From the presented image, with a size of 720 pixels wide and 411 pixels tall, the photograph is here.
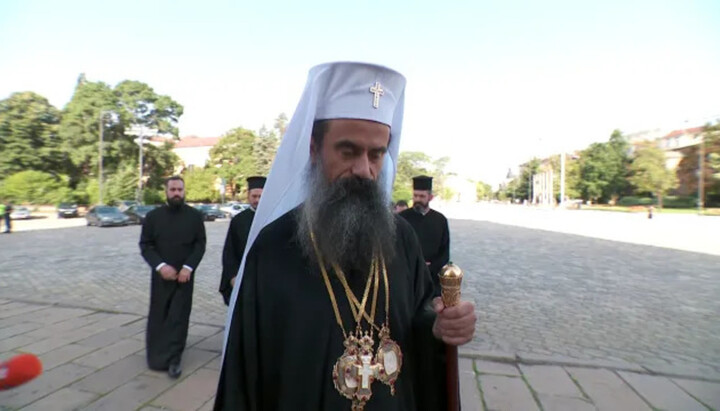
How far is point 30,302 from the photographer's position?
276 inches

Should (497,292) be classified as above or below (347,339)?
below

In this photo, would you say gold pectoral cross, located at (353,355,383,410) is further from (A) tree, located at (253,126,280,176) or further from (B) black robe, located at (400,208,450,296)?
(A) tree, located at (253,126,280,176)

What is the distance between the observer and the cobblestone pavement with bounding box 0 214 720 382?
199 inches

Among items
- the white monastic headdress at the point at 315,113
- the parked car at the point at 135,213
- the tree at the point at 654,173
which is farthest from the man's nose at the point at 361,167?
the tree at the point at 654,173

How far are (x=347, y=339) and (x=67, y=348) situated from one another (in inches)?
191

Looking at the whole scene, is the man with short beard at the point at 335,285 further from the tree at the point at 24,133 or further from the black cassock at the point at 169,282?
the tree at the point at 24,133

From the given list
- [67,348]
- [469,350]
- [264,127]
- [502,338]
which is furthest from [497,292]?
[264,127]

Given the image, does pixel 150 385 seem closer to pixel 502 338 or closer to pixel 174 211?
pixel 174 211

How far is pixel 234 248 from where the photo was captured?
15.4 feet

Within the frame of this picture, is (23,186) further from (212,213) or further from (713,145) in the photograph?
(713,145)

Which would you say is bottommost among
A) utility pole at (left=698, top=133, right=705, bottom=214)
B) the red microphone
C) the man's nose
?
the red microphone

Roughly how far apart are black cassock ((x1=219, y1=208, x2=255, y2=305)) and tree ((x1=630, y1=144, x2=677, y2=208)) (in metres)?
63.8

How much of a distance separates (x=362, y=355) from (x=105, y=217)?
93.2 feet

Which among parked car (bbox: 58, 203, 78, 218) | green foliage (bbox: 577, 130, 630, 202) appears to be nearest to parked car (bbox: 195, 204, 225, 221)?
parked car (bbox: 58, 203, 78, 218)
